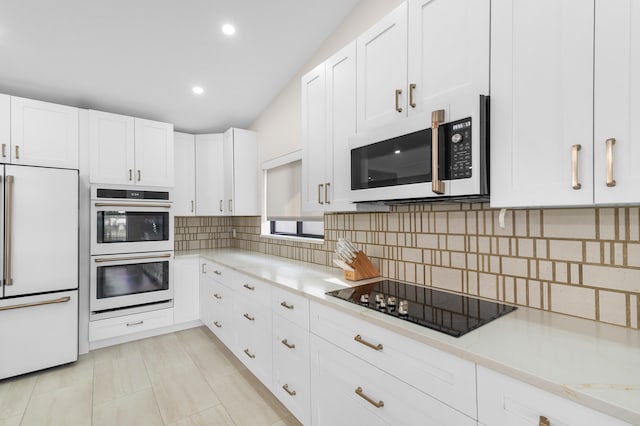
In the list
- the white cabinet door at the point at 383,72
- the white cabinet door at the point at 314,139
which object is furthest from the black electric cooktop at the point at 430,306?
the white cabinet door at the point at 383,72

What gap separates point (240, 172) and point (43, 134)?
1816 mm

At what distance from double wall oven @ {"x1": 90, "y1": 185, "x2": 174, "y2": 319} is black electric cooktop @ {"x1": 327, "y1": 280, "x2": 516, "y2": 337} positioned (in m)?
2.39

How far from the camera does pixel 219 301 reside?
3016 mm

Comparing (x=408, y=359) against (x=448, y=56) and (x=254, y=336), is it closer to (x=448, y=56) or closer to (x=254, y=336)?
(x=448, y=56)

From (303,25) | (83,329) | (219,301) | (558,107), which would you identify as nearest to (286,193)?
(219,301)

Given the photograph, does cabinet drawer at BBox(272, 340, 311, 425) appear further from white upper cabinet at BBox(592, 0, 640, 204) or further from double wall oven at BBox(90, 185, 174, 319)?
double wall oven at BBox(90, 185, 174, 319)

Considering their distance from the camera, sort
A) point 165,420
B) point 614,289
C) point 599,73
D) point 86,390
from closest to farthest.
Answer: point 599,73
point 614,289
point 165,420
point 86,390

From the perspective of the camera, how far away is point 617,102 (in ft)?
2.96

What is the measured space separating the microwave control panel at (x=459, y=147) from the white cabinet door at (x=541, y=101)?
90mm

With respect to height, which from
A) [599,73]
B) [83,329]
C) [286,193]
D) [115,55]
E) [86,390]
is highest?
[115,55]

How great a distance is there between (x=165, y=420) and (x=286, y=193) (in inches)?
85.6

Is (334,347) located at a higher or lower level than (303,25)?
lower

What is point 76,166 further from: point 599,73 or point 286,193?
point 599,73

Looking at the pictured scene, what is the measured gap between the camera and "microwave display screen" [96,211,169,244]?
297 centimetres
